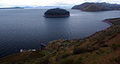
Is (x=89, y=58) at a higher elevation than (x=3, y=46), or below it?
higher

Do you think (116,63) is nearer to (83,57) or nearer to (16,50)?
(83,57)

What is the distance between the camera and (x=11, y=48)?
257 feet

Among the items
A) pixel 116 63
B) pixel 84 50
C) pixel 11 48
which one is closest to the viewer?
pixel 116 63

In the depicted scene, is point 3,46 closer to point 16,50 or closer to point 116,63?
point 16,50

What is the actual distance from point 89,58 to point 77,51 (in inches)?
204

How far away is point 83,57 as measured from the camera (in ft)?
81.7

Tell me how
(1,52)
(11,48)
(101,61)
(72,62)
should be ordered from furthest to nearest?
(11,48) → (1,52) → (72,62) → (101,61)

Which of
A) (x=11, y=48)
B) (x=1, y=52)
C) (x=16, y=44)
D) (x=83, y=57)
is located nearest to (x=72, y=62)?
(x=83, y=57)

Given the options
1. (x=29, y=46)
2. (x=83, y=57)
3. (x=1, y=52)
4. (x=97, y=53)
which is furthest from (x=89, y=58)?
(x=29, y=46)

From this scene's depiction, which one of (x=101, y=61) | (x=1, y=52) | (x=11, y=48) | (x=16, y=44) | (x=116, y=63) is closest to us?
(x=116, y=63)

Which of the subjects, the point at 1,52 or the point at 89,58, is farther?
the point at 1,52

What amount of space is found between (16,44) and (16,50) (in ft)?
31.9

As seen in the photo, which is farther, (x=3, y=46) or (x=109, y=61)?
(x=3, y=46)

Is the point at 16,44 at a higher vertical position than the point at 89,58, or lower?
lower
